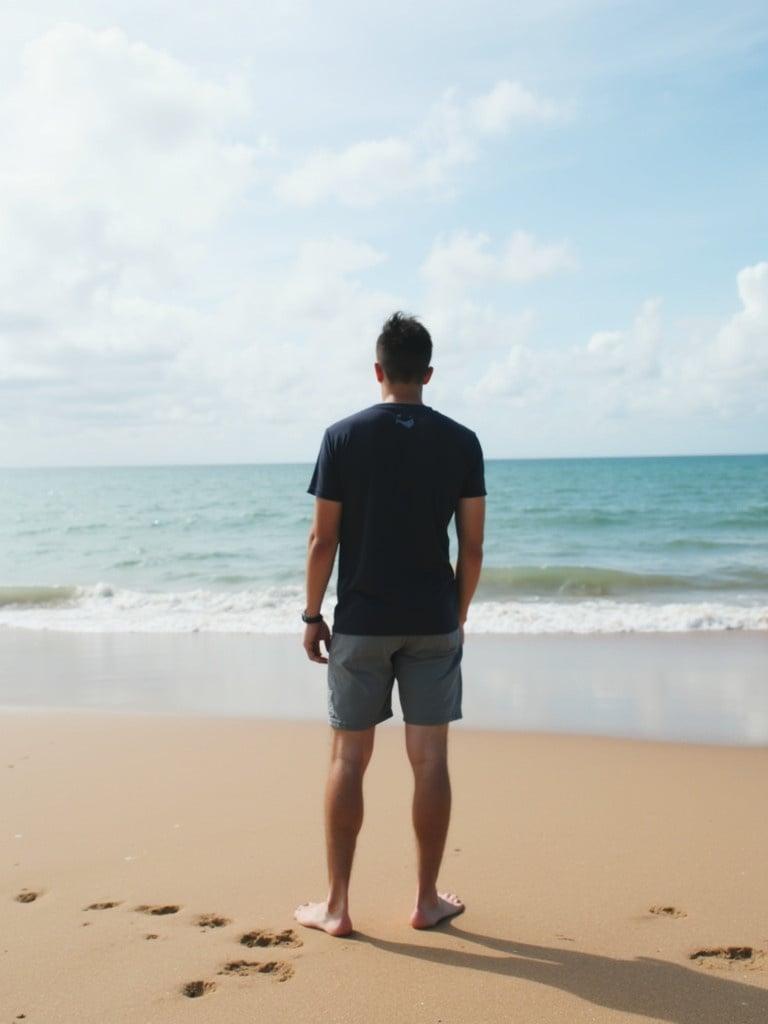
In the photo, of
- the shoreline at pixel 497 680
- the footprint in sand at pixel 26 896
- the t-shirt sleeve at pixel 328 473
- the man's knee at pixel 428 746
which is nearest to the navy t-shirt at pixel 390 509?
the t-shirt sleeve at pixel 328 473

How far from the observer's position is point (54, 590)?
17.7 meters

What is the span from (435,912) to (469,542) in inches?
51.8

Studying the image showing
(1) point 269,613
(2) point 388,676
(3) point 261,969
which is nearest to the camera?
(3) point 261,969

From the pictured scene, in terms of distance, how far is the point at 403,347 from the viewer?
3.21 m

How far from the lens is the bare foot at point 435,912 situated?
3.24 meters

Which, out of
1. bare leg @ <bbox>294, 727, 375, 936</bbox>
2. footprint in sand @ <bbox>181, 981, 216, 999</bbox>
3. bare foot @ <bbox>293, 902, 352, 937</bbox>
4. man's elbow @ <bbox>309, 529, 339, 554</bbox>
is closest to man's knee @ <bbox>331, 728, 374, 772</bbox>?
bare leg @ <bbox>294, 727, 375, 936</bbox>

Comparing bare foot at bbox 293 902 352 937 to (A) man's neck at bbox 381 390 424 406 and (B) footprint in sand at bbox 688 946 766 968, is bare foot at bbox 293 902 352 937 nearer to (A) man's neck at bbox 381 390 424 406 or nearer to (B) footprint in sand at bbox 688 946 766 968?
(B) footprint in sand at bbox 688 946 766 968

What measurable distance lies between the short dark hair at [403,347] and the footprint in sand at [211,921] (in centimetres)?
201

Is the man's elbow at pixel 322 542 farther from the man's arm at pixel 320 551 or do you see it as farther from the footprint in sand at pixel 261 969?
the footprint in sand at pixel 261 969

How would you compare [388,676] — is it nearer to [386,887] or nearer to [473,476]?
[473,476]

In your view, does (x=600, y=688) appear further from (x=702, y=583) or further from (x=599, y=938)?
(x=702, y=583)

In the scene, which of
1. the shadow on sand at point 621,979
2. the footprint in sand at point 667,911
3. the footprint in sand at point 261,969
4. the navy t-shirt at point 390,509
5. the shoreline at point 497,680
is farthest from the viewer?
the shoreline at point 497,680

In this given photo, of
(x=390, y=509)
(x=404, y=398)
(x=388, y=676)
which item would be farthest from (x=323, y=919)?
(x=404, y=398)

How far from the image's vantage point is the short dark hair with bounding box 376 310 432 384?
126 inches
